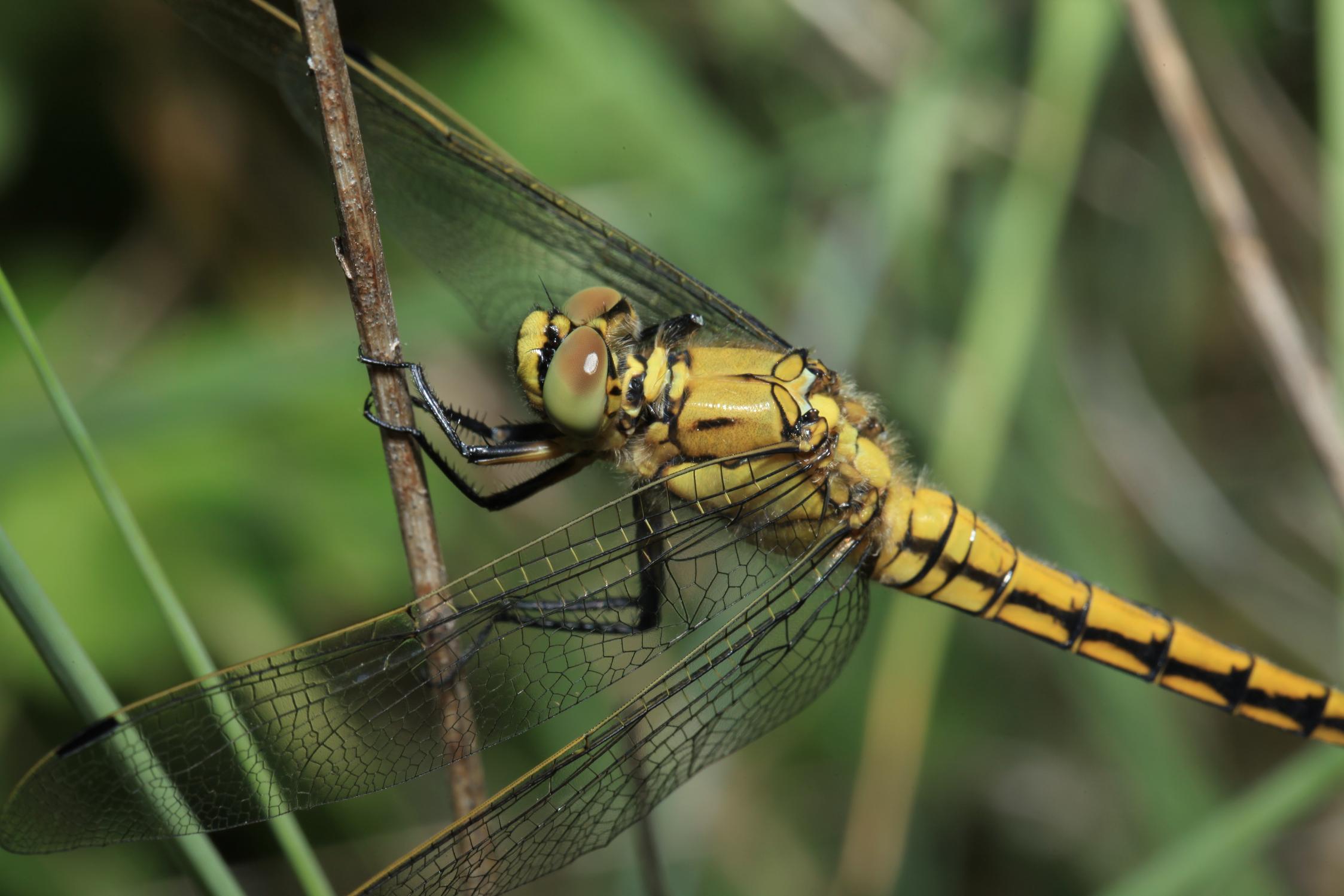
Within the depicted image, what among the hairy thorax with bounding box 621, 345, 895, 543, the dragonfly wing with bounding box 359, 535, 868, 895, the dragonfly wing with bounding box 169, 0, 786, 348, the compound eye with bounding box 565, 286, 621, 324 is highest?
the dragonfly wing with bounding box 169, 0, 786, 348

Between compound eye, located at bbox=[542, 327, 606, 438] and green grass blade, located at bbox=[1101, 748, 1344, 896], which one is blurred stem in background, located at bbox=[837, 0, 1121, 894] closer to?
green grass blade, located at bbox=[1101, 748, 1344, 896]

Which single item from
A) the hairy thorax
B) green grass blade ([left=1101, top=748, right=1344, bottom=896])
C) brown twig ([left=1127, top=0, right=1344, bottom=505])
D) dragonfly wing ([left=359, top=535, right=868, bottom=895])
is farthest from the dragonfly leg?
brown twig ([left=1127, top=0, right=1344, bottom=505])

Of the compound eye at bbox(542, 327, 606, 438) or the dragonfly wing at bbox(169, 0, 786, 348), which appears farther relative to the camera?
the dragonfly wing at bbox(169, 0, 786, 348)

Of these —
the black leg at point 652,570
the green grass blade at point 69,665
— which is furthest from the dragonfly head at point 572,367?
the green grass blade at point 69,665

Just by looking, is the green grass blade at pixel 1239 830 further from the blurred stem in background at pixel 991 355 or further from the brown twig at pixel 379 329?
the brown twig at pixel 379 329

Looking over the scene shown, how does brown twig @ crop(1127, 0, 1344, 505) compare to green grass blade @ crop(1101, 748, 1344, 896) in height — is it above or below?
above

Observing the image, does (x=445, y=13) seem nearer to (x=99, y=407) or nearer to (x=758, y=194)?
(x=758, y=194)

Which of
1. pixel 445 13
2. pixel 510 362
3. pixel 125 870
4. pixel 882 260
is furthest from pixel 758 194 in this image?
pixel 125 870
